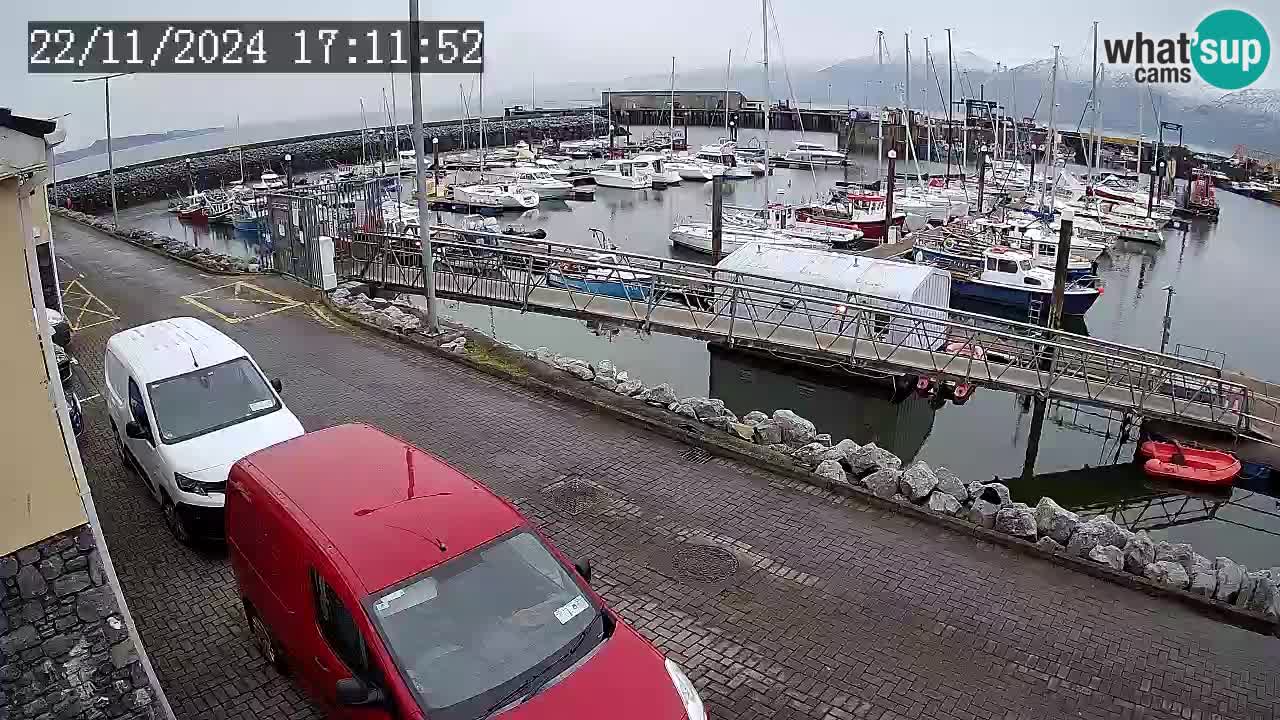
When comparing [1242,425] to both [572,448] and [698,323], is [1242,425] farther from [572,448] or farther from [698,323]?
[572,448]

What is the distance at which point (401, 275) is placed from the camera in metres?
20.7

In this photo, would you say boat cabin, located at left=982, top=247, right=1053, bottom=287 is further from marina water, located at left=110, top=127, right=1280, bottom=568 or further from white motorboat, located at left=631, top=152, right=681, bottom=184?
white motorboat, located at left=631, top=152, right=681, bottom=184

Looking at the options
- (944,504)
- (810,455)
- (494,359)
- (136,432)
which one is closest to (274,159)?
(494,359)

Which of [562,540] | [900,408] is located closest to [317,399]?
[562,540]

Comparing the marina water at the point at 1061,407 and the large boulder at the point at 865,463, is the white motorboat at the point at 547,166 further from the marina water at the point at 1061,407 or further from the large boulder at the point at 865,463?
the large boulder at the point at 865,463

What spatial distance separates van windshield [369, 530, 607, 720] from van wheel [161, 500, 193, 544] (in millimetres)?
4429

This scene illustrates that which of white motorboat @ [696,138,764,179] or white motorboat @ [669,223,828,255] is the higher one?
white motorboat @ [696,138,764,179]

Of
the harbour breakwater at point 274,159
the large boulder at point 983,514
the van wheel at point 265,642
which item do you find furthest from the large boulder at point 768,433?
the harbour breakwater at point 274,159

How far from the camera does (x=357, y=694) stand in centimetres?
483

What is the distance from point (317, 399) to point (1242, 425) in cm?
1619

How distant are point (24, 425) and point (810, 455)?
8049 millimetres

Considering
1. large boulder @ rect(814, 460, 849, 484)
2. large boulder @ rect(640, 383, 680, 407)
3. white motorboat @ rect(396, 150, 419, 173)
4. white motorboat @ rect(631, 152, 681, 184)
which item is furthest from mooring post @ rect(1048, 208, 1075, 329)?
white motorboat @ rect(396, 150, 419, 173)

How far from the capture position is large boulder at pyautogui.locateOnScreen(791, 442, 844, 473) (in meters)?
10.5

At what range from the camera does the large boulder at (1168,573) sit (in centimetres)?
833
